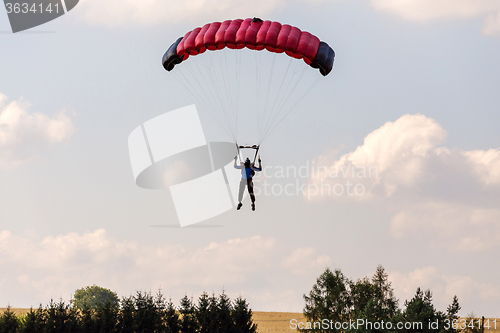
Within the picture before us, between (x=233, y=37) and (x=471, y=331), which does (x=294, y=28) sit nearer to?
(x=233, y=37)

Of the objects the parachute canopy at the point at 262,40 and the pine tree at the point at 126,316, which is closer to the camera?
the parachute canopy at the point at 262,40

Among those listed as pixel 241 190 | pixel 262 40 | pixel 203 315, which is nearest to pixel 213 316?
pixel 203 315

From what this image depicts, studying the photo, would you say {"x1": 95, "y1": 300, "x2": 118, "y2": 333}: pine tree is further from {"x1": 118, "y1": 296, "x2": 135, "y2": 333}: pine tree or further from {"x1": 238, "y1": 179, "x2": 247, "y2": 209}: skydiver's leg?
{"x1": 238, "y1": 179, "x2": 247, "y2": 209}: skydiver's leg

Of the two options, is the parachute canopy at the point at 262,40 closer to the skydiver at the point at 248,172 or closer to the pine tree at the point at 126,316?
the skydiver at the point at 248,172

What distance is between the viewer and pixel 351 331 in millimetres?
24688

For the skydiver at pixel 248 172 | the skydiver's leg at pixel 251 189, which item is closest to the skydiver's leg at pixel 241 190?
the skydiver at pixel 248 172

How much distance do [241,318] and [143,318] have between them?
4941 millimetres

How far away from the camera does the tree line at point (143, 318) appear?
26312 mm

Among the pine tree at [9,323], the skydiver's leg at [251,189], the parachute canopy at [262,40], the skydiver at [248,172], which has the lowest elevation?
the pine tree at [9,323]

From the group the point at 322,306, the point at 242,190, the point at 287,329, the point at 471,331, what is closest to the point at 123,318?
the point at 242,190

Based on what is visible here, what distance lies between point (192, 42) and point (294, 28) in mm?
4580

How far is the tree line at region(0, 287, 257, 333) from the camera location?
86.3 ft

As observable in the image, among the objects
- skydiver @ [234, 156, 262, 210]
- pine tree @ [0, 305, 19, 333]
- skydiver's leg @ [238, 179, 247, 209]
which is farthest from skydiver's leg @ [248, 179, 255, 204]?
pine tree @ [0, 305, 19, 333]

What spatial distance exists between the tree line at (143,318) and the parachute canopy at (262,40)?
12.6 meters
